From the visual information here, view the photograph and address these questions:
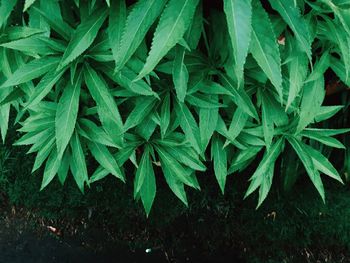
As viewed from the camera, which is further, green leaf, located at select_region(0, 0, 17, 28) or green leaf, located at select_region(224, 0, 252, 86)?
green leaf, located at select_region(0, 0, 17, 28)

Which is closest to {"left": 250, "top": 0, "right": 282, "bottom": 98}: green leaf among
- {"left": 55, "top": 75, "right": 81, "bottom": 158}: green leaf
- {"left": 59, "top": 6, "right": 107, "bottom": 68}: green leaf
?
{"left": 59, "top": 6, "right": 107, "bottom": 68}: green leaf

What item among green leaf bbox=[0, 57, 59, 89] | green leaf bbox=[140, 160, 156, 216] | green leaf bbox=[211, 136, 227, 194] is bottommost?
green leaf bbox=[140, 160, 156, 216]

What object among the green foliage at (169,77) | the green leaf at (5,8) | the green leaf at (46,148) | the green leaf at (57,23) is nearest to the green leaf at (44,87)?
the green foliage at (169,77)

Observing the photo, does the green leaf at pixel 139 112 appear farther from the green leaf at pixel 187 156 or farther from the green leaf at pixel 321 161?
the green leaf at pixel 321 161

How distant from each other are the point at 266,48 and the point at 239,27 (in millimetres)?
190

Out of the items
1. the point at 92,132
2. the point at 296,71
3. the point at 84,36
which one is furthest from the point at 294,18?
the point at 92,132

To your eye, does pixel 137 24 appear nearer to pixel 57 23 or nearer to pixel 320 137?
pixel 57 23

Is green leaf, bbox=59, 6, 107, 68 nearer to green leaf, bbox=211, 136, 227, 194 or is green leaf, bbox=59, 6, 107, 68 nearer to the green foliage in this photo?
the green foliage

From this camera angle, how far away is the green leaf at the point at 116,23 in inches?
64.6

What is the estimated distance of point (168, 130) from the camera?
2059mm

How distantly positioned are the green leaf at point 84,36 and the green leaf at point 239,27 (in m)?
0.50

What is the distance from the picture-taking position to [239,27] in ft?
4.41

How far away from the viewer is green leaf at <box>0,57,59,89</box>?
174 cm

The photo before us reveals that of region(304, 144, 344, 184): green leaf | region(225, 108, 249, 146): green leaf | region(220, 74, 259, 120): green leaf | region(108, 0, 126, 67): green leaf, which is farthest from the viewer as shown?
region(304, 144, 344, 184): green leaf
